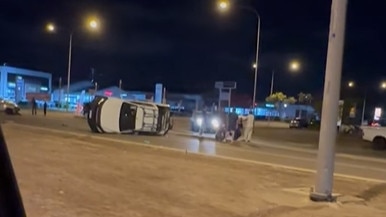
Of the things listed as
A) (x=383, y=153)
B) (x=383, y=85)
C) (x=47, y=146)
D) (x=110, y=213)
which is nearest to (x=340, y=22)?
(x=110, y=213)

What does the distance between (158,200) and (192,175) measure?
11.7ft

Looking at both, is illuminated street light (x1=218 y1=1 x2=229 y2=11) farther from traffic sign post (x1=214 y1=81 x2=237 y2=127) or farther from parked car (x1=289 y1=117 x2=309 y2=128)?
parked car (x1=289 y1=117 x2=309 y2=128)

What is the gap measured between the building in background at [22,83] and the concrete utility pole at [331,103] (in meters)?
68.1

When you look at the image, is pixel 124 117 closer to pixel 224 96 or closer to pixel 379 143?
pixel 224 96

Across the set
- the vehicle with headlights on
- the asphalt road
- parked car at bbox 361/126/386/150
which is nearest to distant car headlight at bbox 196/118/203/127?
the vehicle with headlights on

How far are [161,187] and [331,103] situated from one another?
3683mm

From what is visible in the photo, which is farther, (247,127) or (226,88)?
(226,88)

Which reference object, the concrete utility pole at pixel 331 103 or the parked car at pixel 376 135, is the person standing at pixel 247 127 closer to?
the parked car at pixel 376 135

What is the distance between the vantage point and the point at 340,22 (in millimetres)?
9992

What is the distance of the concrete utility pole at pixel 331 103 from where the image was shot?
9.98 metres

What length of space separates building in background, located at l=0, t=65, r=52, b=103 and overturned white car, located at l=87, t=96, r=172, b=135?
160 feet

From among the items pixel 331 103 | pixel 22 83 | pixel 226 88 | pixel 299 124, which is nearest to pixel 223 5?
pixel 226 88

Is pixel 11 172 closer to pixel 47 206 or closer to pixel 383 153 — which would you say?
pixel 47 206

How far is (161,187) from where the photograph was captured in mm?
10250
